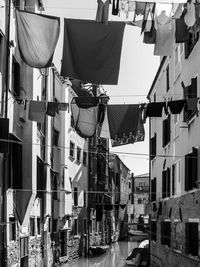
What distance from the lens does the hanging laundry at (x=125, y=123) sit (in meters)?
15.7

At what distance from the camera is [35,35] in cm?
1292

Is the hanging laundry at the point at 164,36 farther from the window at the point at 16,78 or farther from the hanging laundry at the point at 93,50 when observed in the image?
the window at the point at 16,78

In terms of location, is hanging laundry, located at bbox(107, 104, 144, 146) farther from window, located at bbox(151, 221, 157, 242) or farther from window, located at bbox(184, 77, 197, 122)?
window, located at bbox(151, 221, 157, 242)

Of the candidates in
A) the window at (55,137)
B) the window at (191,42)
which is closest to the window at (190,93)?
the window at (191,42)

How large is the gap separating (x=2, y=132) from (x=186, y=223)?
899cm

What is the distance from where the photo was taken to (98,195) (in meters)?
43.6

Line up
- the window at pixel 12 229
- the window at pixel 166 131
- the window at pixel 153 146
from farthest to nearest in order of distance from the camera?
the window at pixel 153 146 → the window at pixel 166 131 → the window at pixel 12 229

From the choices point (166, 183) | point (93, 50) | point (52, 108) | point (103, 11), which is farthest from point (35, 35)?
point (166, 183)

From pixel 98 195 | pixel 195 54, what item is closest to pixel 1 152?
pixel 195 54

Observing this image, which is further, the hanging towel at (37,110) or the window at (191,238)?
the window at (191,238)

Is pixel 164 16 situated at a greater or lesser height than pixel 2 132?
greater

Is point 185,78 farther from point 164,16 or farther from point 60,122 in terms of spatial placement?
point 60,122

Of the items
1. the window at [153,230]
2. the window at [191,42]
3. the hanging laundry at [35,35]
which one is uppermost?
the window at [191,42]

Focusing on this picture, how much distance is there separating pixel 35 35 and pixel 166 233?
558 inches
